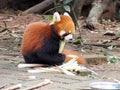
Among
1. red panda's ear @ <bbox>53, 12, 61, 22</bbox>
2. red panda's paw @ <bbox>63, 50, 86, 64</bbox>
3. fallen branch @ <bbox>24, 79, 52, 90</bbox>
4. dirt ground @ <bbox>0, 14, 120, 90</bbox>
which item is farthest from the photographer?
red panda's paw @ <bbox>63, 50, 86, 64</bbox>

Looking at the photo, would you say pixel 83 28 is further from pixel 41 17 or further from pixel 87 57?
pixel 87 57

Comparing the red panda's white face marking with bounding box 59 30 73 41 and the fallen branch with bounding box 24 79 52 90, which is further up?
the red panda's white face marking with bounding box 59 30 73 41

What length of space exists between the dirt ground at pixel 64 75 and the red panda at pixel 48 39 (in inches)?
12.4

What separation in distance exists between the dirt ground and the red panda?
12.4 inches

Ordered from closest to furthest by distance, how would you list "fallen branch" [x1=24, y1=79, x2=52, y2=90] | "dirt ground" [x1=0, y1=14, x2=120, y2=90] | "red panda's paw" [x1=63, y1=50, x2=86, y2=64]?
"fallen branch" [x1=24, y1=79, x2=52, y2=90], "dirt ground" [x1=0, y1=14, x2=120, y2=90], "red panda's paw" [x1=63, y1=50, x2=86, y2=64]

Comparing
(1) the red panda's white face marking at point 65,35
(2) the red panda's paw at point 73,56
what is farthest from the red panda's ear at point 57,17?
(2) the red panda's paw at point 73,56

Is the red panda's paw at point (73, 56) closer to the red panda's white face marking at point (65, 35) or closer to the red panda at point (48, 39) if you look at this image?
the red panda at point (48, 39)

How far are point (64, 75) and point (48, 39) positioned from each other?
2.27 feet

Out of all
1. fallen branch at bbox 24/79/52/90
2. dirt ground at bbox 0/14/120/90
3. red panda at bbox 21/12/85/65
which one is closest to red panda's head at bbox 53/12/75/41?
red panda at bbox 21/12/85/65

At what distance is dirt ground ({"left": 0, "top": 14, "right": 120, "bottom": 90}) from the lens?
5.15 meters

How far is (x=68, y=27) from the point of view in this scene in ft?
20.6

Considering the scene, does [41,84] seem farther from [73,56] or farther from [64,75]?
[73,56]

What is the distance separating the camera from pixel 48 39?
6254mm

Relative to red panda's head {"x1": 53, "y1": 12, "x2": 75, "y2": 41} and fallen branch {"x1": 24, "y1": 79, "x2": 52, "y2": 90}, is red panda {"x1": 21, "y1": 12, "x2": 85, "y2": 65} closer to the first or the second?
red panda's head {"x1": 53, "y1": 12, "x2": 75, "y2": 41}
